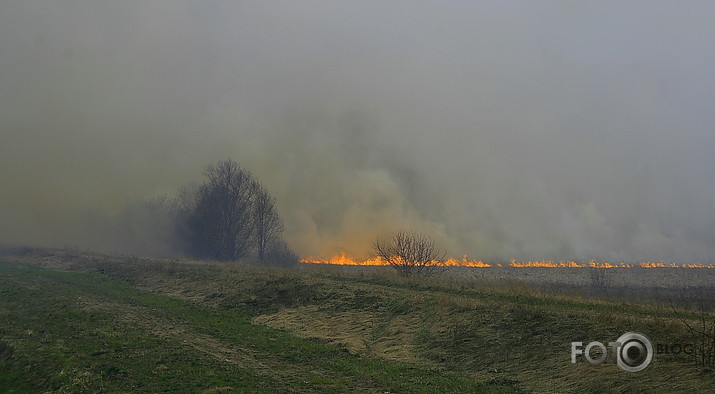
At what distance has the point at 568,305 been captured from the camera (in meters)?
23.6

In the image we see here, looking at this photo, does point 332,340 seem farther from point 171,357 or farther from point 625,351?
point 625,351

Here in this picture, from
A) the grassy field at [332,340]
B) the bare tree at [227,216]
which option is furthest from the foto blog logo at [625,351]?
the bare tree at [227,216]

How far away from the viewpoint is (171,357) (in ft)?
60.8

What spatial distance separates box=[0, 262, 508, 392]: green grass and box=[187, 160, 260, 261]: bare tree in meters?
49.8

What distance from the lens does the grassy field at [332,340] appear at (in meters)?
15.2

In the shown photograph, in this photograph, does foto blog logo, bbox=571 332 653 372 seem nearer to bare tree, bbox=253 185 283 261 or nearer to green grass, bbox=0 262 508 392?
green grass, bbox=0 262 508 392

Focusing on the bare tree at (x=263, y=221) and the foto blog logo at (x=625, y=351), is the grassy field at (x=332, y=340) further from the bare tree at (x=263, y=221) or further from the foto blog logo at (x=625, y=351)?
the bare tree at (x=263, y=221)

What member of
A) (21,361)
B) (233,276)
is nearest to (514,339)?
(21,361)

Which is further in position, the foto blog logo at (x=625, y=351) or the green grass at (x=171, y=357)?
the green grass at (x=171, y=357)

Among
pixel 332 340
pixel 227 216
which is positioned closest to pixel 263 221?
pixel 227 216

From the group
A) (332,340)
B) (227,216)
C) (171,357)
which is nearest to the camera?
(171,357)

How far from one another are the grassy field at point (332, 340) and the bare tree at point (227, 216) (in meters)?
45.2

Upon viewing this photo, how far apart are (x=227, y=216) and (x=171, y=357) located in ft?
216

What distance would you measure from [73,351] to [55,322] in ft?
26.4
